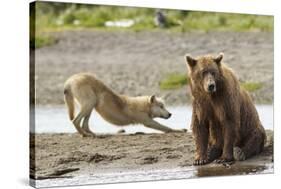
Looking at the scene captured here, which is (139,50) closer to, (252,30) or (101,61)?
(101,61)

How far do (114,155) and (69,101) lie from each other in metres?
0.70

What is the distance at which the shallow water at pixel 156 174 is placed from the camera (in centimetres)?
700

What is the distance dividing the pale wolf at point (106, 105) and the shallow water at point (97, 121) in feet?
0.16

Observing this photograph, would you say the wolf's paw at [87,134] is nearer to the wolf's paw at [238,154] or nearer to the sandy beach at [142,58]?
the sandy beach at [142,58]

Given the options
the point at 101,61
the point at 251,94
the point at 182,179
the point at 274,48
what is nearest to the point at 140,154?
the point at 182,179

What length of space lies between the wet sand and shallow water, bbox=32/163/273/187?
0.01m

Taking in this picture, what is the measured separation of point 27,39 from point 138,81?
48.4 inches

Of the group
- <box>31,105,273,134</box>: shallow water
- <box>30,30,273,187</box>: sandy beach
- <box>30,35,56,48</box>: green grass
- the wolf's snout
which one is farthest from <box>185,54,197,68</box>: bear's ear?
<box>30,35,56,48</box>: green grass

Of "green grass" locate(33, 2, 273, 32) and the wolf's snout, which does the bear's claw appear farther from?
"green grass" locate(33, 2, 273, 32)

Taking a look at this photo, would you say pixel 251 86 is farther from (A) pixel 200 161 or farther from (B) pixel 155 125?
(B) pixel 155 125

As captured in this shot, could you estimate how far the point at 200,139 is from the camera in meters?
7.59

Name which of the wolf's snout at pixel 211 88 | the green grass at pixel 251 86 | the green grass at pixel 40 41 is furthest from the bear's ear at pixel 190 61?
the green grass at pixel 40 41

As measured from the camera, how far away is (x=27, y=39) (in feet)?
23.0

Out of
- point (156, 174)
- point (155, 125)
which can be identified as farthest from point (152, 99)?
point (156, 174)
